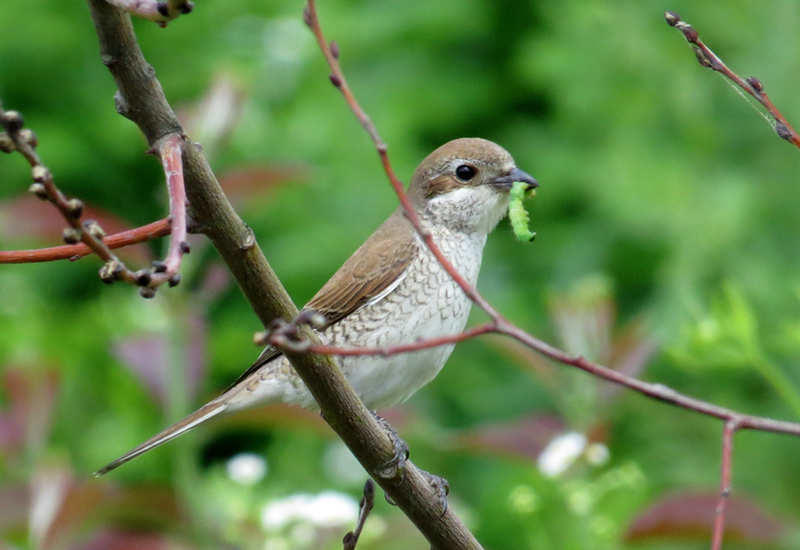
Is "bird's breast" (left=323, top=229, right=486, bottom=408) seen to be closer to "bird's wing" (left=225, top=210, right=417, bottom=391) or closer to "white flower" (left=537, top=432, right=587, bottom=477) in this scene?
"bird's wing" (left=225, top=210, right=417, bottom=391)

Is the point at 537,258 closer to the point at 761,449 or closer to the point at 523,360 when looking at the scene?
the point at 761,449

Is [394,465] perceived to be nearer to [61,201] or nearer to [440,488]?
[440,488]

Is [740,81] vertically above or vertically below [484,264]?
above

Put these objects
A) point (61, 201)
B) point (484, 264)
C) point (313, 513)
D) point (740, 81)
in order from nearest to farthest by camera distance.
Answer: point (61, 201) < point (740, 81) < point (313, 513) < point (484, 264)

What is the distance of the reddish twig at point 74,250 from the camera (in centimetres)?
124

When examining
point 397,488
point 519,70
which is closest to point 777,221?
point 519,70

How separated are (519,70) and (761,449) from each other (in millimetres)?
2639

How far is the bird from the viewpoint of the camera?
2777 mm

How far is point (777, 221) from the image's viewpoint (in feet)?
16.2

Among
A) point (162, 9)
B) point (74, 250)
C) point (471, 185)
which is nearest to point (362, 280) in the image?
point (471, 185)

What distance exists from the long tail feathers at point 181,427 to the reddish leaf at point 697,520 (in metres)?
1.01

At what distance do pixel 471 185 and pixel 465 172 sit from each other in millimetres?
36

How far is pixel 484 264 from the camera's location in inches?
216

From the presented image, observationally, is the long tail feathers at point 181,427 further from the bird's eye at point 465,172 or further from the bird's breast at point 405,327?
the bird's eye at point 465,172
